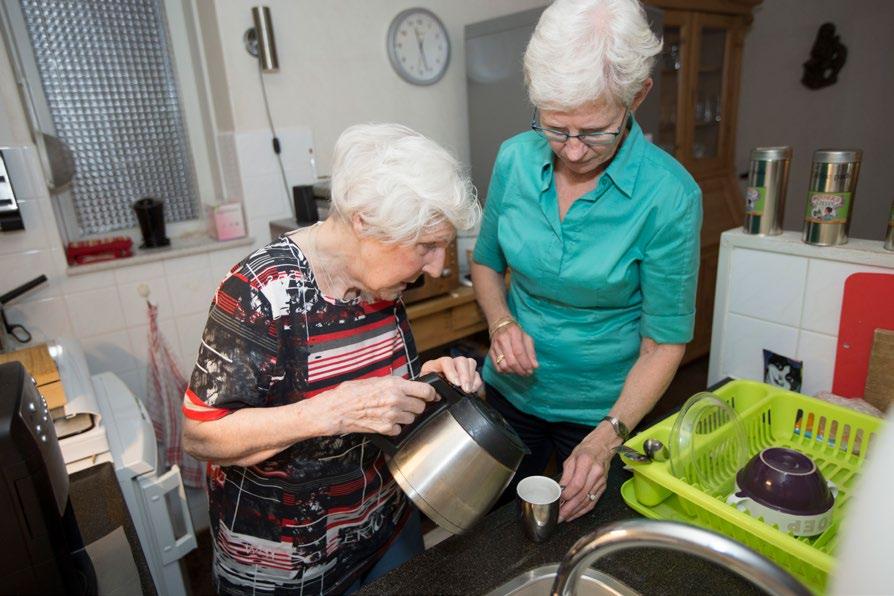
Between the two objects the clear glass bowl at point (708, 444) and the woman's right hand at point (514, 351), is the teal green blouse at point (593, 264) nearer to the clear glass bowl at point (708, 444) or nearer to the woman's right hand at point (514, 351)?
the woman's right hand at point (514, 351)

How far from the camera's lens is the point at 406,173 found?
2.84ft

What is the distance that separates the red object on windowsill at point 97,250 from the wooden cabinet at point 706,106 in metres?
2.48

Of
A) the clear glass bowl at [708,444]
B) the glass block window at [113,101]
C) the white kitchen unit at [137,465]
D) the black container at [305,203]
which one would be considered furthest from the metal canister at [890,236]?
the glass block window at [113,101]

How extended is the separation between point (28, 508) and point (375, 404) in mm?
403

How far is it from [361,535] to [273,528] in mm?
165

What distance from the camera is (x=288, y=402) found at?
935mm

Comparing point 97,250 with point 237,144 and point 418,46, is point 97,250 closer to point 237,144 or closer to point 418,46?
point 237,144

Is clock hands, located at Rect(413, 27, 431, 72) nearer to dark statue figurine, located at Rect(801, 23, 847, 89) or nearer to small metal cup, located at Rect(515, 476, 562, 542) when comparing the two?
small metal cup, located at Rect(515, 476, 562, 542)

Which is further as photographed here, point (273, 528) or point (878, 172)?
point (878, 172)

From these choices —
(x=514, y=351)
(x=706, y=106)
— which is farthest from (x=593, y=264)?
(x=706, y=106)

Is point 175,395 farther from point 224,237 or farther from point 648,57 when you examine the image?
point 648,57

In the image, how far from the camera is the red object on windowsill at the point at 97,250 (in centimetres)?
191

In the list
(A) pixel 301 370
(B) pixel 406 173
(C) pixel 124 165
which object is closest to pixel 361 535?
(A) pixel 301 370

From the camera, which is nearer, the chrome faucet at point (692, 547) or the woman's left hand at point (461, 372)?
the chrome faucet at point (692, 547)
